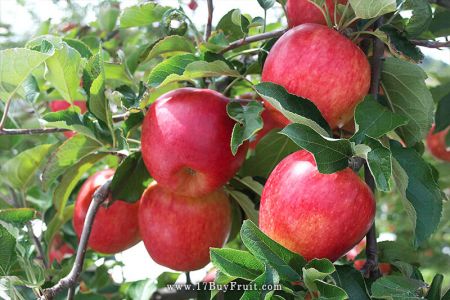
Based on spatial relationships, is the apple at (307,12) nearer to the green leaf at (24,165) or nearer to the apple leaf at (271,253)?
the apple leaf at (271,253)

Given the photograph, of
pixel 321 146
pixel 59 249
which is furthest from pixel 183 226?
pixel 59 249

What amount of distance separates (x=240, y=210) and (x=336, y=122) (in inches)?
17.1

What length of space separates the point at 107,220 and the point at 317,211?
2.18ft

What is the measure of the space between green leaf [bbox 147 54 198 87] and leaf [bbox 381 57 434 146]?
1.23 feet

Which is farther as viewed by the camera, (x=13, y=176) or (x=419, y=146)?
(x=13, y=176)

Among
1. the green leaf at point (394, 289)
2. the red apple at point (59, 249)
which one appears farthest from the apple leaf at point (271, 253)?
the red apple at point (59, 249)

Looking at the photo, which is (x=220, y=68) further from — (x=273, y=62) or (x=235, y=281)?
(x=235, y=281)

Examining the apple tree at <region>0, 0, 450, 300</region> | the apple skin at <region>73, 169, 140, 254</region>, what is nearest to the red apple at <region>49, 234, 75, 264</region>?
the apple tree at <region>0, 0, 450, 300</region>

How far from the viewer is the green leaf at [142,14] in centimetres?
133

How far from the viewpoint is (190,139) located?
1104 mm

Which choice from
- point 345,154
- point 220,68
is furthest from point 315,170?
point 220,68

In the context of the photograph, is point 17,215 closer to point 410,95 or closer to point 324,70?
point 324,70

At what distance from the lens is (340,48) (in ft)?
3.34

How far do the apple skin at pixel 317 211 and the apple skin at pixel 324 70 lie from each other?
0.42 ft
